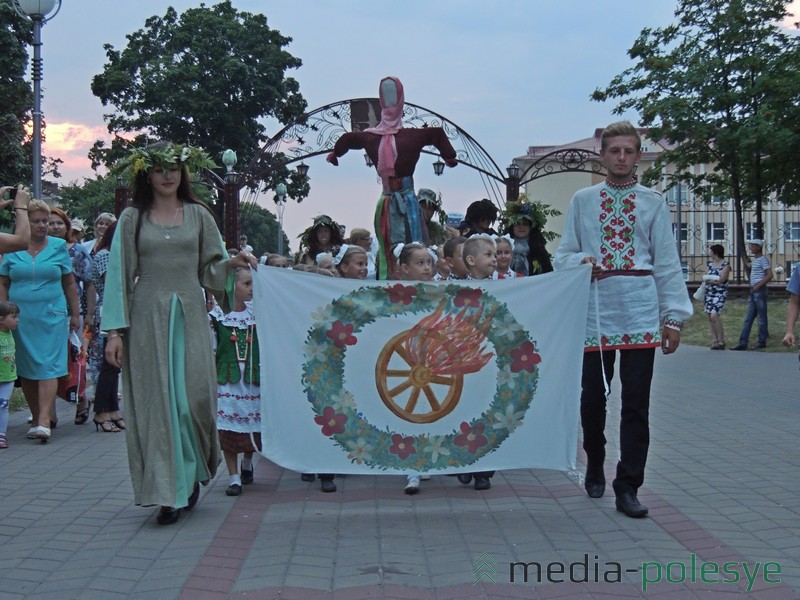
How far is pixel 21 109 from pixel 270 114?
18.6 m

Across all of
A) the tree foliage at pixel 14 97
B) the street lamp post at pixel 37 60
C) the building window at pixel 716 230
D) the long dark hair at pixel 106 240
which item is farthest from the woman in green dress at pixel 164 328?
the building window at pixel 716 230

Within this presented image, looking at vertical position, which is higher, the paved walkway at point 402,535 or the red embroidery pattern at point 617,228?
the red embroidery pattern at point 617,228

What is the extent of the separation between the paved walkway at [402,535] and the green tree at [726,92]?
17733 millimetres

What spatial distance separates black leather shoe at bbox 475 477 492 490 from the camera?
6344 millimetres

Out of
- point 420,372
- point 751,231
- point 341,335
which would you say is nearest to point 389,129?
point 341,335

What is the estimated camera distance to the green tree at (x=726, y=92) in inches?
933

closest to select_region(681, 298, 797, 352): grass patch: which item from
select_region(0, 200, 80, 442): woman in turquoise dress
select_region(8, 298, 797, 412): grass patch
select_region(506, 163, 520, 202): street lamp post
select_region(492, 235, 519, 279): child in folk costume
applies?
select_region(8, 298, 797, 412): grass patch

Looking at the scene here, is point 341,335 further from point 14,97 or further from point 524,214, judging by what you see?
point 14,97

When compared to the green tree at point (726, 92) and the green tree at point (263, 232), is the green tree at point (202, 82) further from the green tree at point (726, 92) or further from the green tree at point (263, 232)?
the green tree at point (263, 232)

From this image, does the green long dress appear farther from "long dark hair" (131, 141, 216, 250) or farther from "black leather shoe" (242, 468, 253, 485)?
"black leather shoe" (242, 468, 253, 485)

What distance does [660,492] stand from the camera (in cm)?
616

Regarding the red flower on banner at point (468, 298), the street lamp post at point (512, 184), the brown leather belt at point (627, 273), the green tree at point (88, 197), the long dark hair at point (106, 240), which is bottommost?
the red flower on banner at point (468, 298)

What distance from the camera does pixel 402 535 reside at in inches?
203

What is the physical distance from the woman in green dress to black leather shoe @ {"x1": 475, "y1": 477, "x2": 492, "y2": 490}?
64.7 inches
